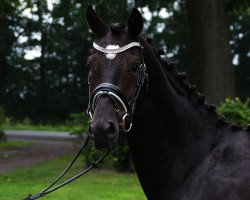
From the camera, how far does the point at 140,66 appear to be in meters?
3.32

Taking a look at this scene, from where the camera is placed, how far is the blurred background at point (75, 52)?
13.9 meters

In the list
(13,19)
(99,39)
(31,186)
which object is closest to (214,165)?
(99,39)

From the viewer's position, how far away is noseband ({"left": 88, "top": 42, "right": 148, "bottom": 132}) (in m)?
3.15

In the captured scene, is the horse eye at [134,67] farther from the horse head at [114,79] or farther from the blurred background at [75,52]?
the blurred background at [75,52]

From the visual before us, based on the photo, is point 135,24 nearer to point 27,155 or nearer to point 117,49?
point 117,49

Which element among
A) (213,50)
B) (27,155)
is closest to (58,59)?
Answer: (27,155)

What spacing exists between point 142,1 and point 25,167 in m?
6.16

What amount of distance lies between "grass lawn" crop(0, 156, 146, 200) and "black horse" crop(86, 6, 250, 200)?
Result: 6158mm

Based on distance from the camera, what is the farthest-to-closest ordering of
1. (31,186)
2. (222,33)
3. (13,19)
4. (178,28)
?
(178,28), (13,19), (222,33), (31,186)

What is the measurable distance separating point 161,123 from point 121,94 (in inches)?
18.9

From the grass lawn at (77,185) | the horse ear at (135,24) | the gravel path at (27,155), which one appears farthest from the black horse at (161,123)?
the gravel path at (27,155)

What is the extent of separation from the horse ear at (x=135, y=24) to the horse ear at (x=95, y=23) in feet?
0.65

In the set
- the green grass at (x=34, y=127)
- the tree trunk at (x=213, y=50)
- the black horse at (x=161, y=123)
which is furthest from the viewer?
the green grass at (x=34, y=127)

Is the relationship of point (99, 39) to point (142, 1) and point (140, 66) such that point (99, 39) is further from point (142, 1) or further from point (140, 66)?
point (142, 1)
